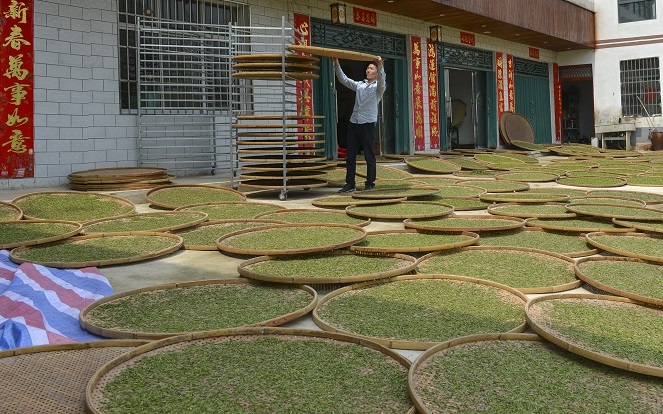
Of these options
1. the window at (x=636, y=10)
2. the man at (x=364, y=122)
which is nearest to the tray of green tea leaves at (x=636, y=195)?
the man at (x=364, y=122)

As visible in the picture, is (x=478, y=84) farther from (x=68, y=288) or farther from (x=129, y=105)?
(x=68, y=288)

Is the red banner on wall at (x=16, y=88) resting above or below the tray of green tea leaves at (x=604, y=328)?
above

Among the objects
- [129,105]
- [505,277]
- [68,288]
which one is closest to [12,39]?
[129,105]

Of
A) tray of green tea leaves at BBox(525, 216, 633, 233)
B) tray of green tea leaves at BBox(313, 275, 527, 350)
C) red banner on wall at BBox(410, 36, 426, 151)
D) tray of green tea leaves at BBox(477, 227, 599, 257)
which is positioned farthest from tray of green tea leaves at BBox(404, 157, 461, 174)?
tray of green tea leaves at BBox(313, 275, 527, 350)

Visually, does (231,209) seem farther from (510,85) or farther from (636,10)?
(636,10)

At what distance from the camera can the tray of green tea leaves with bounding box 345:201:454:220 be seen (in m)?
4.41

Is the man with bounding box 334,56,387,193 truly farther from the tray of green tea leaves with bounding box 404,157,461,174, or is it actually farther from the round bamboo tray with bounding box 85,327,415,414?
the round bamboo tray with bounding box 85,327,415,414

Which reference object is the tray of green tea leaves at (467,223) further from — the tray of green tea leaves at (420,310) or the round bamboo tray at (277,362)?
the round bamboo tray at (277,362)

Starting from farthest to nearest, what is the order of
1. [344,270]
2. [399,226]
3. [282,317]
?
A: [399,226]
[344,270]
[282,317]

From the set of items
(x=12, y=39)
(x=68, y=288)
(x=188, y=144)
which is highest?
(x=12, y=39)

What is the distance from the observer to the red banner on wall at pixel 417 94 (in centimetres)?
1121

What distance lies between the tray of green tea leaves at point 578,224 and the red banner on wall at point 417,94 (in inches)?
281

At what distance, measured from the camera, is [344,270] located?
2.99 metres

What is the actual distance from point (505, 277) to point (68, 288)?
1960 millimetres
